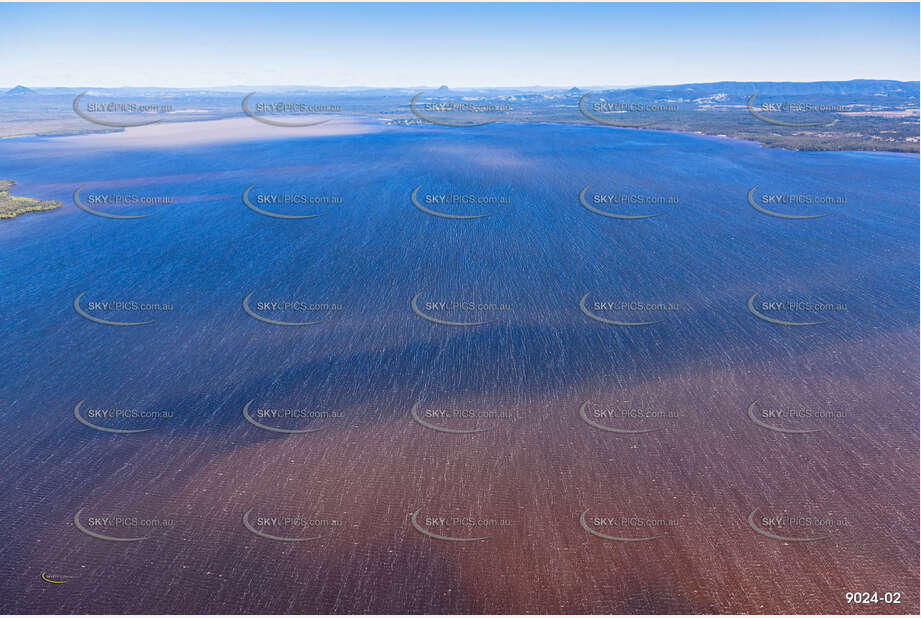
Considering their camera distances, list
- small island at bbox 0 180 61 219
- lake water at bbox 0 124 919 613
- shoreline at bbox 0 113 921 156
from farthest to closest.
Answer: shoreline at bbox 0 113 921 156
small island at bbox 0 180 61 219
lake water at bbox 0 124 919 613

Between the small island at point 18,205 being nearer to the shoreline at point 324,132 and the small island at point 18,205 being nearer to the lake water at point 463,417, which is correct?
the lake water at point 463,417

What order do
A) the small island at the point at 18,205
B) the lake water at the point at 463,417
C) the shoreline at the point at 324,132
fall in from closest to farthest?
the lake water at the point at 463,417 → the small island at the point at 18,205 → the shoreline at the point at 324,132

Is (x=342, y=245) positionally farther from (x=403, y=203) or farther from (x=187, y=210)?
(x=187, y=210)

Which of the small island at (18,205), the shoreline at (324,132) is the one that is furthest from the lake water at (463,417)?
the shoreline at (324,132)

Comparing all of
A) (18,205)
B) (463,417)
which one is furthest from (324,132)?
(463,417)

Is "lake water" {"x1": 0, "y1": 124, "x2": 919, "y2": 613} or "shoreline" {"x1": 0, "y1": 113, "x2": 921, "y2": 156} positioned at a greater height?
"shoreline" {"x1": 0, "y1": 113, "x2": 921, "y2": 156}

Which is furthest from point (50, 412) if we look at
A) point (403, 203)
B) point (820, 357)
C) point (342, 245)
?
point (403, 203)

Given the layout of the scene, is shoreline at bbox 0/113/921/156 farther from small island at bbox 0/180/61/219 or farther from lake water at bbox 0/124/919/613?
small island at bbox 0/180/61/219

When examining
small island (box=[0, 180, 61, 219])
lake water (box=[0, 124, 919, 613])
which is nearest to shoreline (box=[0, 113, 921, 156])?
lake water (box=[0, 124, 919, 613])

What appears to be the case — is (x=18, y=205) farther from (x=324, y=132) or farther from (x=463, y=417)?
(x=324, y=132)
